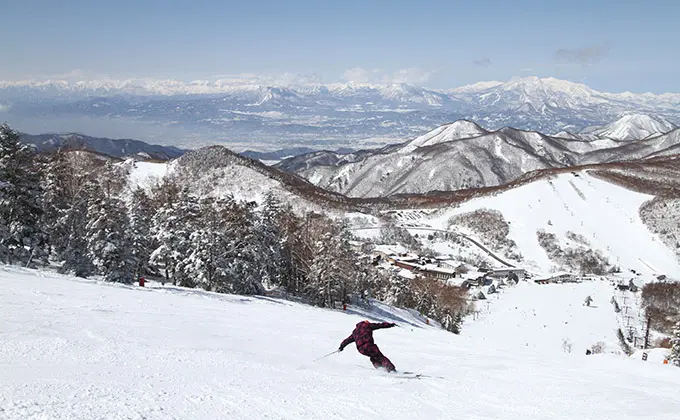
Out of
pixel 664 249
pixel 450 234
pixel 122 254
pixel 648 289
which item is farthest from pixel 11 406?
pixel 664 249

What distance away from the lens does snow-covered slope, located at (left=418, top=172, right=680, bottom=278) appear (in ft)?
370

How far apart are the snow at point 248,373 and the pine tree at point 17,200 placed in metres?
11.7

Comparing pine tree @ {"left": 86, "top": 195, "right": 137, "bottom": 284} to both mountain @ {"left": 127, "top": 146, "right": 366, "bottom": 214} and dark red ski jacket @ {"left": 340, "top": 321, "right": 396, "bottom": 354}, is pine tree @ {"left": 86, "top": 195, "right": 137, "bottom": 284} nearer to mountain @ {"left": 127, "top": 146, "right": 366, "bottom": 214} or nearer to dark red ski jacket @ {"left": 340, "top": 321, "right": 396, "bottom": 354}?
dark red ski jacket @ {"left": 340, "top": 321, "right": 396, "bottom": 354}

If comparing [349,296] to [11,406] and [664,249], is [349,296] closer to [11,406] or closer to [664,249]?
[11,406]

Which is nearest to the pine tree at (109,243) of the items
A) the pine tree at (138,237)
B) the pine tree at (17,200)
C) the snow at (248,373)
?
the pine tree at (138,237)

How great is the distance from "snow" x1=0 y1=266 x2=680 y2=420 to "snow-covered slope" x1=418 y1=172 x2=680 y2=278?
104876 mm

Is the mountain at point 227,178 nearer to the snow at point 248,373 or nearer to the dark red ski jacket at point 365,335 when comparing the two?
the snow at point 248,373

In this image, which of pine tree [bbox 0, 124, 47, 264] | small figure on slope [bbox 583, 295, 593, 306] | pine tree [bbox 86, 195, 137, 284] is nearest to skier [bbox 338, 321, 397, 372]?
pine tree [bbox 86, 195, 137, 284]

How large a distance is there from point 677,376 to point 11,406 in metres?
15.6

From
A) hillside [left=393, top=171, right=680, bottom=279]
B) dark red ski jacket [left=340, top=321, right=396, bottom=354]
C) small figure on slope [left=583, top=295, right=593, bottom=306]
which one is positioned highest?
hillside [left=393, top=171, right=680, bottom=279]

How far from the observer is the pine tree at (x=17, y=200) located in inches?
1054

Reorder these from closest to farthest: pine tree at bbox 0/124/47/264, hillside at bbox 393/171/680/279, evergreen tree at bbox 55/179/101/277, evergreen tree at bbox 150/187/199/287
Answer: pine tree at bbox 0/124/47/264 < evergreen tree at bbox 55/179/101/277 < evergreen tree at bbox 150/187/199/287 < hillside at bbox 393/171/680/279

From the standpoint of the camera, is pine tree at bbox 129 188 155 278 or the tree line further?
pine tree at bbox 129 188 155 278

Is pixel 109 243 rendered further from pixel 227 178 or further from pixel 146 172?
pixel 146 172
